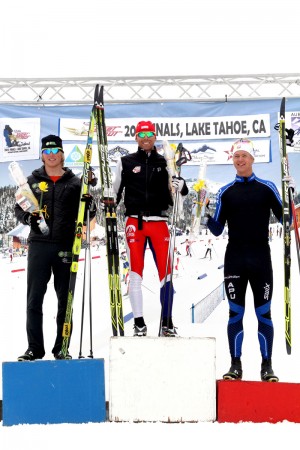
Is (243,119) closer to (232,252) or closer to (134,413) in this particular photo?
(232,252)

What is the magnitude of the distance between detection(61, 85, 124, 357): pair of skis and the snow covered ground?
2.33 ft

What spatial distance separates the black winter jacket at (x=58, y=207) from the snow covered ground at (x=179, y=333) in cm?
111

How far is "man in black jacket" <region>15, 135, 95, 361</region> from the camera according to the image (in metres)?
4.03

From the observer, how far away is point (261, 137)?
291 inches

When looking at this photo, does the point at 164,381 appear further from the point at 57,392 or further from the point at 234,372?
the point at 57,392

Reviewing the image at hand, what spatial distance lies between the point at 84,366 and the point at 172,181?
144cm

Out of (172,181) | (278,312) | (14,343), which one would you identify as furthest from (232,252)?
(278,312)

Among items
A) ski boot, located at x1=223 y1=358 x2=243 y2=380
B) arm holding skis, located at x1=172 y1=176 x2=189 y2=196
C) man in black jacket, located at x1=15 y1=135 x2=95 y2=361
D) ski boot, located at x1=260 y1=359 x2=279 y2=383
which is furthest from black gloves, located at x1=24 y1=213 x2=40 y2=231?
ski boot, located at x1=260 y1=359 x2=279 y2=383

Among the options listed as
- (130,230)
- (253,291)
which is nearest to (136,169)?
(130,230)

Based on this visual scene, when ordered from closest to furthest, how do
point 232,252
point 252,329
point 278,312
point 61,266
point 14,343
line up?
point 232,252
point 61,266
point 14,343
point 252,329
point 278,312

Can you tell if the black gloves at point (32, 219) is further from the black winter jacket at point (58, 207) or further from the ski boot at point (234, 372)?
the ski boot at point (234, 372)

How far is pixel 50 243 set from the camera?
13.2 feet

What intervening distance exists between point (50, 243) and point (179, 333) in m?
1.83
